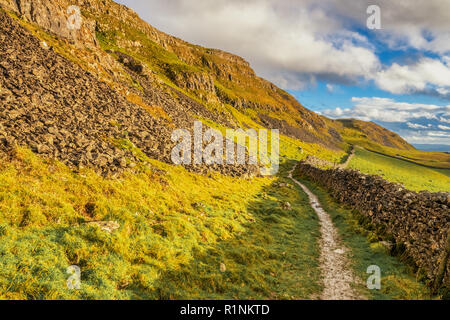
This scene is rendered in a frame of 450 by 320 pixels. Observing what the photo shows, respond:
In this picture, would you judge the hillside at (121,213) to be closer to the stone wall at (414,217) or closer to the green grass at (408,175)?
the stone wall at (414,217)

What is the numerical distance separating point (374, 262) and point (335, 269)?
113 inches

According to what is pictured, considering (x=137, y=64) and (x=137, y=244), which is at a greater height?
(x=137, y=64)

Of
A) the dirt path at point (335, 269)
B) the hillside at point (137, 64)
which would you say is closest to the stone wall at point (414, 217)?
the dirt path at point (335, 269)

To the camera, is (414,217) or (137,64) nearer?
(414,217)

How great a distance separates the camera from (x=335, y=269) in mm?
14016

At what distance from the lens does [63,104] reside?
24.6 meters

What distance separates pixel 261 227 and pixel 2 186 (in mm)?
17071

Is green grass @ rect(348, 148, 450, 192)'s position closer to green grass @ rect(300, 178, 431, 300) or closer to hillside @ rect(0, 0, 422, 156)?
green grass @ rect(300, 178, 431, 300)

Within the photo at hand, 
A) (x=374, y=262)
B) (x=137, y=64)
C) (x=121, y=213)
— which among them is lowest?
(x=374, y=262)

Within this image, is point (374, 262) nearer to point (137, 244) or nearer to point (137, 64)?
point (137, 244)

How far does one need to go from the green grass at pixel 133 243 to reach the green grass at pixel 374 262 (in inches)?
101

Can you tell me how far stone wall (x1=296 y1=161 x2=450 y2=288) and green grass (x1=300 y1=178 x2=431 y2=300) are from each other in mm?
812

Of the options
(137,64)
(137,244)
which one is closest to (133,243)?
(137,244)

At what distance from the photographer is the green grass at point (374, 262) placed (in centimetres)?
1133
